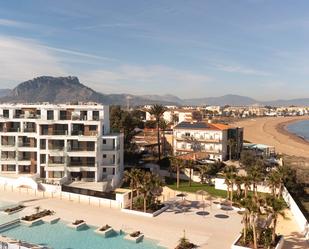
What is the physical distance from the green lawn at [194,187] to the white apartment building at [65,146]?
796cm

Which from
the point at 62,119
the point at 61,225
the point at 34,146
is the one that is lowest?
the point at 61,225

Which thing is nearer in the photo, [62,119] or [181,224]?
[181,224]

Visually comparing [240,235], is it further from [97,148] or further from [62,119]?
[62,119]

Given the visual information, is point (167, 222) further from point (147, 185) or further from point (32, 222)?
point (32, 222)

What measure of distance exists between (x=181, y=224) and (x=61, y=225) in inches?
485

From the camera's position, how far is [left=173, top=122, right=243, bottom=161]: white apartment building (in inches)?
2923

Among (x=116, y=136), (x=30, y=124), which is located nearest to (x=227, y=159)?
(x=116, y=136)

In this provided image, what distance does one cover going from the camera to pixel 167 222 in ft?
129

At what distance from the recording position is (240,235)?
3438 cm

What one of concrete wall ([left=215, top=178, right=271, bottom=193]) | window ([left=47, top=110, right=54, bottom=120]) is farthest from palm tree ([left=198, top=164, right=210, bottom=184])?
window ([left=47, top=110, right=54, bottom=120])

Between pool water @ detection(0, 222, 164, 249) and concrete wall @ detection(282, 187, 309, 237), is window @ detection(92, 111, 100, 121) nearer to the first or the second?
pool water @ detection(0, 222, 164, 249)

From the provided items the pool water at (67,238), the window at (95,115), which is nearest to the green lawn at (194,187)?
the window at (95,115)

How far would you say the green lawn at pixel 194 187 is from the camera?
2023 inches

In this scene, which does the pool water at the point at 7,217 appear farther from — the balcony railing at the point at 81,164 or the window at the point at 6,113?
the window at the point at 6,113
